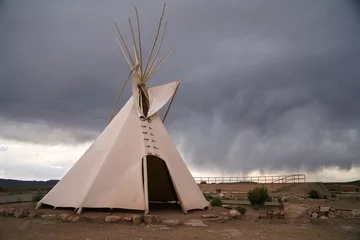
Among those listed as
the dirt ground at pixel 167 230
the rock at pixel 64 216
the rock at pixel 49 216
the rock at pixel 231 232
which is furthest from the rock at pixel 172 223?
the rock at pixel 49 216

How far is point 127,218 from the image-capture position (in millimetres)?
10117

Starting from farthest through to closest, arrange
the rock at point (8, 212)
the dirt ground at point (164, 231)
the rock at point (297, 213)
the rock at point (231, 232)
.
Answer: the rock at point (297, 213) → the rock at point (8, 212) → the rock at point (231, 232) → the dirt ground at point (164, 231)

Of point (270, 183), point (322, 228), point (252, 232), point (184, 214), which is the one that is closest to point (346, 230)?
point (322, 228)

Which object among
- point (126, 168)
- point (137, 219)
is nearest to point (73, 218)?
point (137, 219)

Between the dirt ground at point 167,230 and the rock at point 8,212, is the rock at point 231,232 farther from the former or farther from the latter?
the rock at point 8,212

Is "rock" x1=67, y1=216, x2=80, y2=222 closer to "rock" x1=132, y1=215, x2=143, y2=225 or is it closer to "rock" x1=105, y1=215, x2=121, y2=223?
"rock" x1=105, y1=215, x2=121, y2=223

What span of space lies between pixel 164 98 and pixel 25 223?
776 centimetres

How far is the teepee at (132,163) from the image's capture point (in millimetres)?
11094

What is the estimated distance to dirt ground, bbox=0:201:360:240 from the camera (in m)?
8.30

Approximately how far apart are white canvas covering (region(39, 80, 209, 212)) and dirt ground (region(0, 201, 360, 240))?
89cm

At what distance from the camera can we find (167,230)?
9.21 m

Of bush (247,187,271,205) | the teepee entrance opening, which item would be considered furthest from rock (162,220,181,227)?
bush (247,187,271,205)

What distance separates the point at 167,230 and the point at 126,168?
3.47m

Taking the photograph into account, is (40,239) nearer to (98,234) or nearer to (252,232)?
(98,234)
